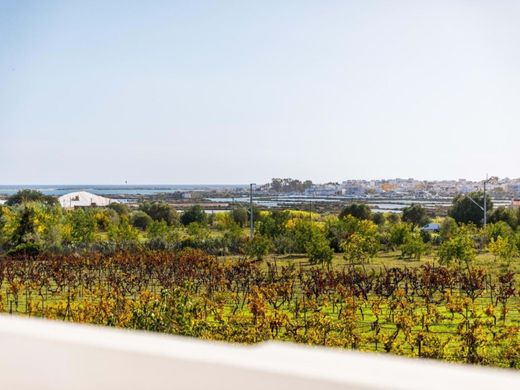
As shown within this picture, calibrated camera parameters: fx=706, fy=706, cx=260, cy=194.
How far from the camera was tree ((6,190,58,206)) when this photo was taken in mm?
7734

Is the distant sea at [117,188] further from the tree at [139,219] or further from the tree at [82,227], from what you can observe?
the tree at [82,227]

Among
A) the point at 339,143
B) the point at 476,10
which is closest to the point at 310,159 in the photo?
the point at 339,143

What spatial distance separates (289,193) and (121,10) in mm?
2408

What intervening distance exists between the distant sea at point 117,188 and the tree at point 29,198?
0.09m

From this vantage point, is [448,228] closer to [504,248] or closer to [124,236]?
[504,248]

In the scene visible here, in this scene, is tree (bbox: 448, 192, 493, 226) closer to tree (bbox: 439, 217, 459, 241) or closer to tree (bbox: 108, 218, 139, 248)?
tree (bbox: 439, 217, 459, 241)

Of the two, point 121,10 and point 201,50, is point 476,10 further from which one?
point 121,10

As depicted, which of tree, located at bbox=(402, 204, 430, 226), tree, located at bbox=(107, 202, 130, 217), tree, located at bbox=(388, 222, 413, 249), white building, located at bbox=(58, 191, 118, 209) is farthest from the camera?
white building, located at bbox=(58, 191, 118, 209)

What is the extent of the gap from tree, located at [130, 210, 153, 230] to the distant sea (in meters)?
0.26

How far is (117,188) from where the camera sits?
7969mm

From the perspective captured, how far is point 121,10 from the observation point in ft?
22.0

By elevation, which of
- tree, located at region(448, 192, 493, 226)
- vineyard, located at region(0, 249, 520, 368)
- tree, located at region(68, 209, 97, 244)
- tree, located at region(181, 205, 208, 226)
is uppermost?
tree, located at region(448, 192, 493, 226)

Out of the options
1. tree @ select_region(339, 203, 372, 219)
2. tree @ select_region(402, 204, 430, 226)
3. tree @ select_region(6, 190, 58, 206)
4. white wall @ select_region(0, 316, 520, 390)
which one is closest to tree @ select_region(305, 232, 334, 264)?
tree @ select_region(339, 203, 372, 219)

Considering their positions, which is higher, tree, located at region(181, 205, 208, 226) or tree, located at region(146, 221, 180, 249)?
tree, located at region(181, 205, 208, 226)
